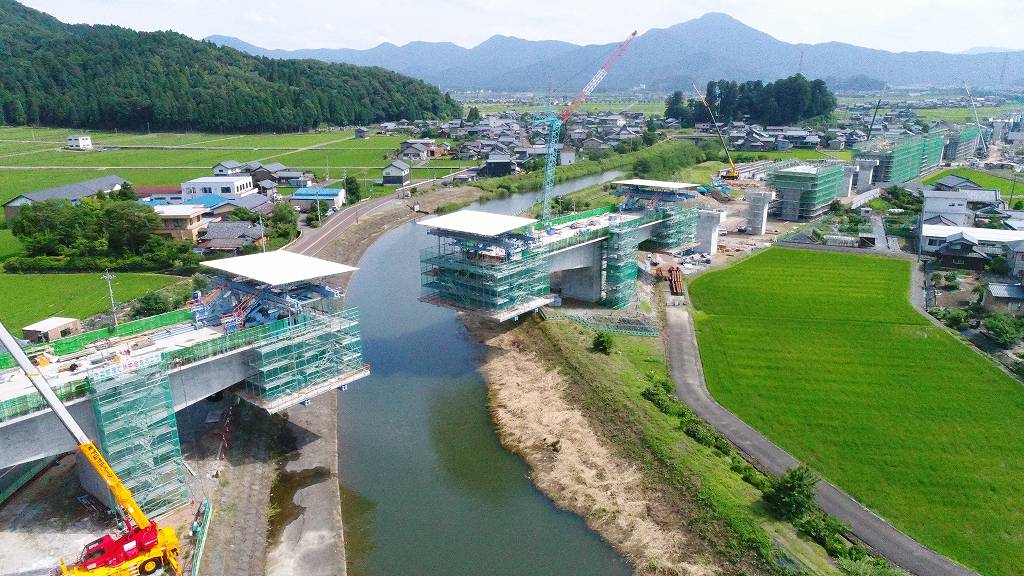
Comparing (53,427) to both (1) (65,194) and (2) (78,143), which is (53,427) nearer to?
(1) (65,194)

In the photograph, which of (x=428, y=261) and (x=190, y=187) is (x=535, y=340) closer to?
(x=428, y=261)

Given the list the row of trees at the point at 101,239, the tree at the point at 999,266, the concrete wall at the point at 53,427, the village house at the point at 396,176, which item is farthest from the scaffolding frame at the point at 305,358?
the village house at the point at 396,176

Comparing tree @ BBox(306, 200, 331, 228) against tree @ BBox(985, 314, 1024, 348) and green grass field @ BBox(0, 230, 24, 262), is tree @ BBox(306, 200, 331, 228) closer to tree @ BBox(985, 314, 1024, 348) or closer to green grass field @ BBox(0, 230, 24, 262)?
green grass field @ BBox(0, 230, 24, 262)

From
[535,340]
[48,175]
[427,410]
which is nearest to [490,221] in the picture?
[535,340]

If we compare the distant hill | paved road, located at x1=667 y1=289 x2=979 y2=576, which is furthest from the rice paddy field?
paved road, located at x1=667 y1=289 x2=979 y2=576

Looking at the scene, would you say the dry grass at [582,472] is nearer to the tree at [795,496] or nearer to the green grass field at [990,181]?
the tree at [795,496]

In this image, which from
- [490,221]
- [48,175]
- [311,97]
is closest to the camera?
[490,221]
